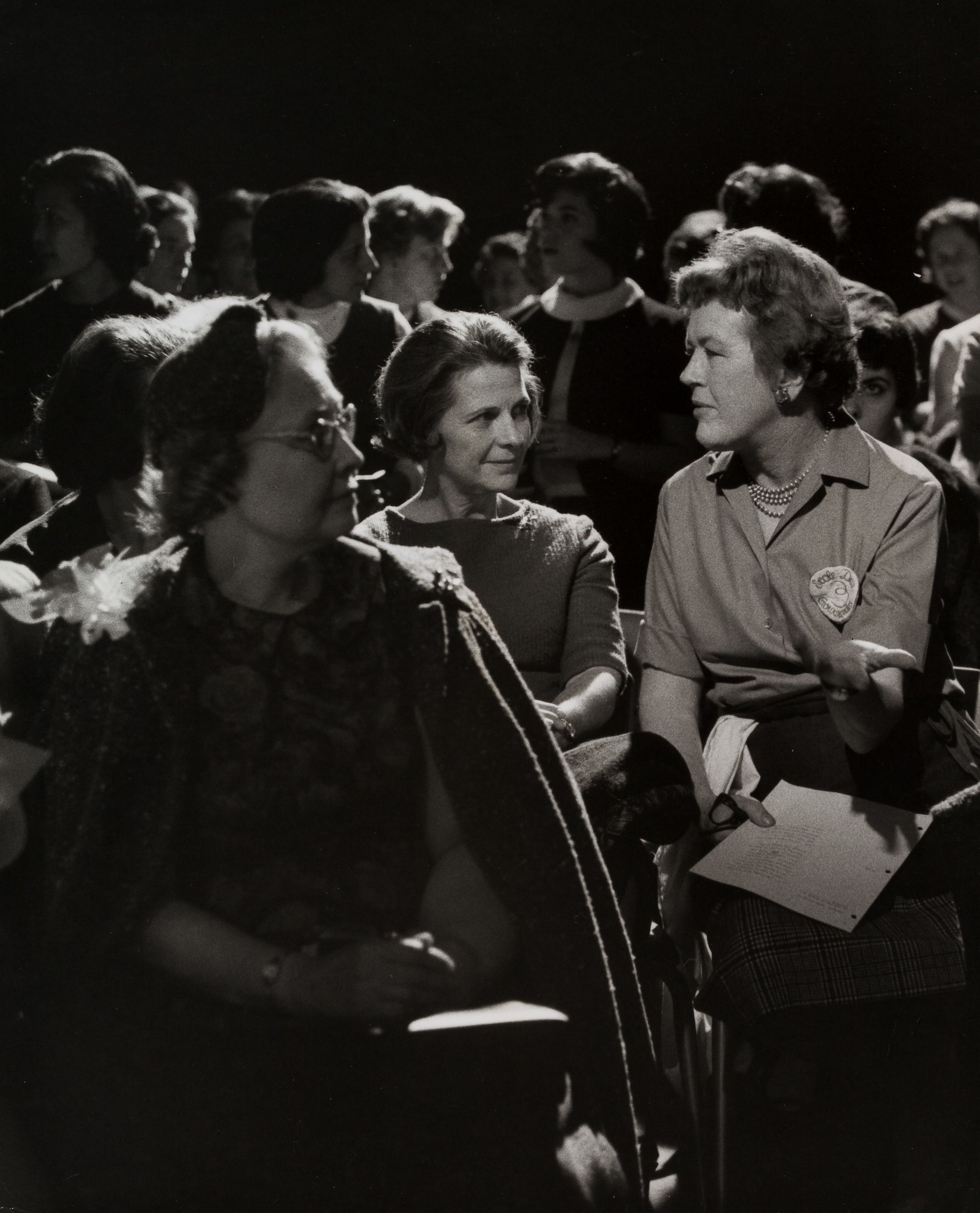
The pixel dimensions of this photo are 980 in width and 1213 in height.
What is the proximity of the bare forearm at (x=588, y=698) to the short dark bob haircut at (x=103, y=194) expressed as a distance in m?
0.93

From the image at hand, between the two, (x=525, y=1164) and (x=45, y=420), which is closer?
(x=525, y=1164)

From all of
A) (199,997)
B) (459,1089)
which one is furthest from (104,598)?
(459,1089)

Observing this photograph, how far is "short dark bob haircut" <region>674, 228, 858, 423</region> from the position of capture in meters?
2.17

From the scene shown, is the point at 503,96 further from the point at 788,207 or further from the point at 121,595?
the point at 121,595

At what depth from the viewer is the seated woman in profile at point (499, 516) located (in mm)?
2086

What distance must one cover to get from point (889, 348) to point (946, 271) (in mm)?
658

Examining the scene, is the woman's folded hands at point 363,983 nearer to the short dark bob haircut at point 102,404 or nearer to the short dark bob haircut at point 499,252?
the short dark bob haircut at point 102,404

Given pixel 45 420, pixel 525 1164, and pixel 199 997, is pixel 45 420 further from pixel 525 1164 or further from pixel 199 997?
pixel 525 1164

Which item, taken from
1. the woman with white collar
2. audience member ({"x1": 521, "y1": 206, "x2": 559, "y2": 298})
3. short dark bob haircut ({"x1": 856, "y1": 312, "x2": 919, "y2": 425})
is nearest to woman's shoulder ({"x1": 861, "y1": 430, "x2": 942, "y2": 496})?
short dark bob haircut ({"x1": 856, "y1": 312, "x2": 919, "y2": 425})

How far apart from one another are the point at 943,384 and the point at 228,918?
250 centimetres

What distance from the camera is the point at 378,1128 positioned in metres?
1.71

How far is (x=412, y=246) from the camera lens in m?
2.51

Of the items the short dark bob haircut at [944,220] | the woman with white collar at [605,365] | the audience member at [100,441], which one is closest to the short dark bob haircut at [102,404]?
the audience member at [100,441]

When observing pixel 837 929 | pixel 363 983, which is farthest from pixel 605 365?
pixel 363 983
